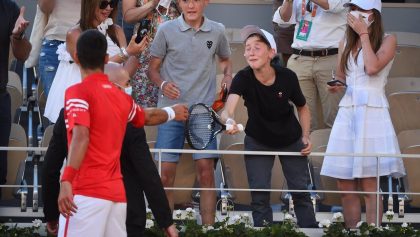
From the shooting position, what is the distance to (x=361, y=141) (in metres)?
9.16

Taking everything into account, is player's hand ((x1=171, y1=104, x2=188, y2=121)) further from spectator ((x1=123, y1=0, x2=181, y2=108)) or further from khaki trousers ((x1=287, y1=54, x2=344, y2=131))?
khaki trousers ((x1=287, y1=54, x2=344, y2=131))

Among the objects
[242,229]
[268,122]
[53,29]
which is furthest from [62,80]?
[242,229]

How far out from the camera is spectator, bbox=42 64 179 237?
7246 mm

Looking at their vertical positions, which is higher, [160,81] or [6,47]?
[6,47]

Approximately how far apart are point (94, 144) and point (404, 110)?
4039mm

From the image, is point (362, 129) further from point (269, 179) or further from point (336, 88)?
point (269, 179)

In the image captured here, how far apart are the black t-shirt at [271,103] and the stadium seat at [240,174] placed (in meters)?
0.69

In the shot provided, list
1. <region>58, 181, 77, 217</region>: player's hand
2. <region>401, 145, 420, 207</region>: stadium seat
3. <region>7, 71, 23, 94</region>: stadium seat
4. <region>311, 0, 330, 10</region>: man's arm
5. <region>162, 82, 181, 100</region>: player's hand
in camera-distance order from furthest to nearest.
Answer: <region>7, 71, 23, 94</region>: stadium seat
<region>311, 0, 330, 10</region>: man's arm
<region>401, 145, 420, 207</region>: stadium seat
<region>162, 82, 181, 100</region>: player's hand
<region>58, 181, 77, 217</region>: player's hand

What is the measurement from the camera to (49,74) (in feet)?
31.8

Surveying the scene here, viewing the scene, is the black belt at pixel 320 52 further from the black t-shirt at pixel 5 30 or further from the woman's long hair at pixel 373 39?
the black t-shirt at pixel 5 30

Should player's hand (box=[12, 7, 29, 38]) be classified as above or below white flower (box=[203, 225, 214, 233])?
above

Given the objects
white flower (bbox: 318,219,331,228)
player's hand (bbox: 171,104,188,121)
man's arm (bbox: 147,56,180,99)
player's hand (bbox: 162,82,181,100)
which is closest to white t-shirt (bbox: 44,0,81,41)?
man's arm (bbox: 147,56,180,99)

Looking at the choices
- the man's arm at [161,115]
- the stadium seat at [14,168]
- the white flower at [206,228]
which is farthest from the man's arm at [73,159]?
the stadium seat at [14,168]

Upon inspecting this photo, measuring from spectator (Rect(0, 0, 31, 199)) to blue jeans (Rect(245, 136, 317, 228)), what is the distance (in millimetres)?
1780
